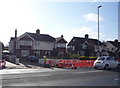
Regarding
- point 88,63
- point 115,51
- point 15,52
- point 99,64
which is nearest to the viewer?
point 99,64

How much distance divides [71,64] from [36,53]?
28789mm

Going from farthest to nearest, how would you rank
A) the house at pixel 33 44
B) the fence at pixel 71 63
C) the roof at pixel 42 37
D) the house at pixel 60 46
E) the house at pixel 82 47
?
the house at pixel 82 47, the house at pixel 60 46, the roof at pixel 42 37, the house at pixel 33 44, the fence at pixel 71 63

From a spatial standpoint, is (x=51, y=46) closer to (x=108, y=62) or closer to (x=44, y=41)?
(x=44, y=41)

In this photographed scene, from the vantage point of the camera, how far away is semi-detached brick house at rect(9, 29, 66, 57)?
1905 inches

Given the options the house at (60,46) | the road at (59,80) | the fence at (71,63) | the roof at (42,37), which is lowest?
the road at (59,80)

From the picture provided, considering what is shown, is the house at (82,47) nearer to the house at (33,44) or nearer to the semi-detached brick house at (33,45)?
the semi-detached brick house at (33,45)

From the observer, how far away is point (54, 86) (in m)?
9.36

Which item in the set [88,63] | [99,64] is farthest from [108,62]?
[88,63]

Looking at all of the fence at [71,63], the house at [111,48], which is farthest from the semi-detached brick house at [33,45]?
the house at [111,48]

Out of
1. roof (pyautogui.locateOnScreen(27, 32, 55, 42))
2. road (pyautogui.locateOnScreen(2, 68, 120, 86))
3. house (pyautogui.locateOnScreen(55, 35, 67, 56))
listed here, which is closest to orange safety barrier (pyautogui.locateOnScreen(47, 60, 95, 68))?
road (pyautogui.locateOnScreen(2, 68, 120, 86))

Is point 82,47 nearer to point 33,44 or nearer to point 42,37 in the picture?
point 42,37

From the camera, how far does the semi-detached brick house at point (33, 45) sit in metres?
48.4

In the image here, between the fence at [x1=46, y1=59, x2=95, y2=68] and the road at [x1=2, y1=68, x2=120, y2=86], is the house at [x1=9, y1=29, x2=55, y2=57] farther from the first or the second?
the road at [x1=2, y1=68, x2=120, y2=86]

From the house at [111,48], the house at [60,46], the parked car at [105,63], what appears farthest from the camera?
the house at [111,48]
